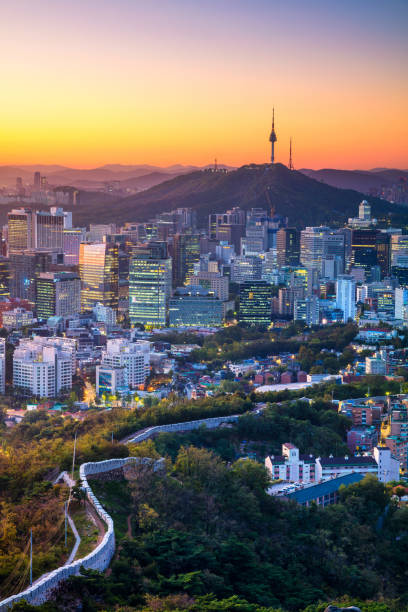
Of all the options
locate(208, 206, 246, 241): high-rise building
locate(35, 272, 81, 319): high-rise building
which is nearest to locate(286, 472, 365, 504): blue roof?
locate(35, 272, 81, 319): high-rise building

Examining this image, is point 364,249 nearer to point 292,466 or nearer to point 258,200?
point 258,200

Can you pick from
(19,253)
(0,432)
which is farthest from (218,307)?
(0,432)

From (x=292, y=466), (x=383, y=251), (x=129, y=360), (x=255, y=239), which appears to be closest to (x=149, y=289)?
(x=129, y=360)

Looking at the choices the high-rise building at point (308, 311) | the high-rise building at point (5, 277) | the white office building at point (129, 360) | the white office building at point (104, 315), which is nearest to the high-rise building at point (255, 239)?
the high-rise building at point (5, 277)

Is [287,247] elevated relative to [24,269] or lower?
elevated

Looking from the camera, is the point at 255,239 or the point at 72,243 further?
the point at 255,239

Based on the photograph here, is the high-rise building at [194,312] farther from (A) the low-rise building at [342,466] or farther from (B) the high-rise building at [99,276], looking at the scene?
(A) the low-rise building at [342,466]
